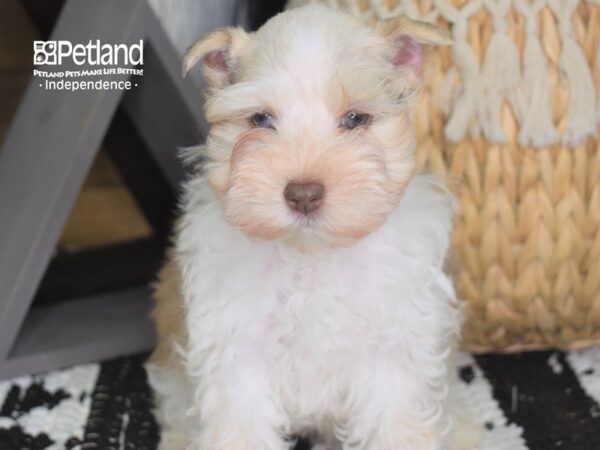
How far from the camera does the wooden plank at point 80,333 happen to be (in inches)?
75.4

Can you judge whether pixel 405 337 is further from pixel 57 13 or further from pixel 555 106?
pixel 57 13

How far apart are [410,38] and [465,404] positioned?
739mm

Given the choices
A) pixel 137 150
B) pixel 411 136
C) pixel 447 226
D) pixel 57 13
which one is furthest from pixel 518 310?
pixel 57 13

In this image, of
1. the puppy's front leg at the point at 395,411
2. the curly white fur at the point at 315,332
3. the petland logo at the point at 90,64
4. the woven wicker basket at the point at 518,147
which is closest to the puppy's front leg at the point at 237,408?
the curly white fur at the point at 315,332

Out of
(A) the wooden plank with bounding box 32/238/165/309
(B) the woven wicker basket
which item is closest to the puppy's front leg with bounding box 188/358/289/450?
(B) the woven wicker basket

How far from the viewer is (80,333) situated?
6.61 ft

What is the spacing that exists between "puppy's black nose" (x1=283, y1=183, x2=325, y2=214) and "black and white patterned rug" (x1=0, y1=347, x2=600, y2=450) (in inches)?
24.9

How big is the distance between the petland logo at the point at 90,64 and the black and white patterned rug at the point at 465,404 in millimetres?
605

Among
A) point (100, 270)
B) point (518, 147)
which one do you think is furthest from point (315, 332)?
point (100, 270)

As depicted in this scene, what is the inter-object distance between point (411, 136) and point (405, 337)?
319mm

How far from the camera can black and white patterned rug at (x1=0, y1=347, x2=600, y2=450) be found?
167cm

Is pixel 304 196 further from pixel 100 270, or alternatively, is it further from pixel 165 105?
pixel 100 270

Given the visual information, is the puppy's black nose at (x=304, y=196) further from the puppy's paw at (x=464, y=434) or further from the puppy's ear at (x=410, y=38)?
the puppy's paw at (x=464, y=434)

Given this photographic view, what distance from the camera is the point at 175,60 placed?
187 cm
